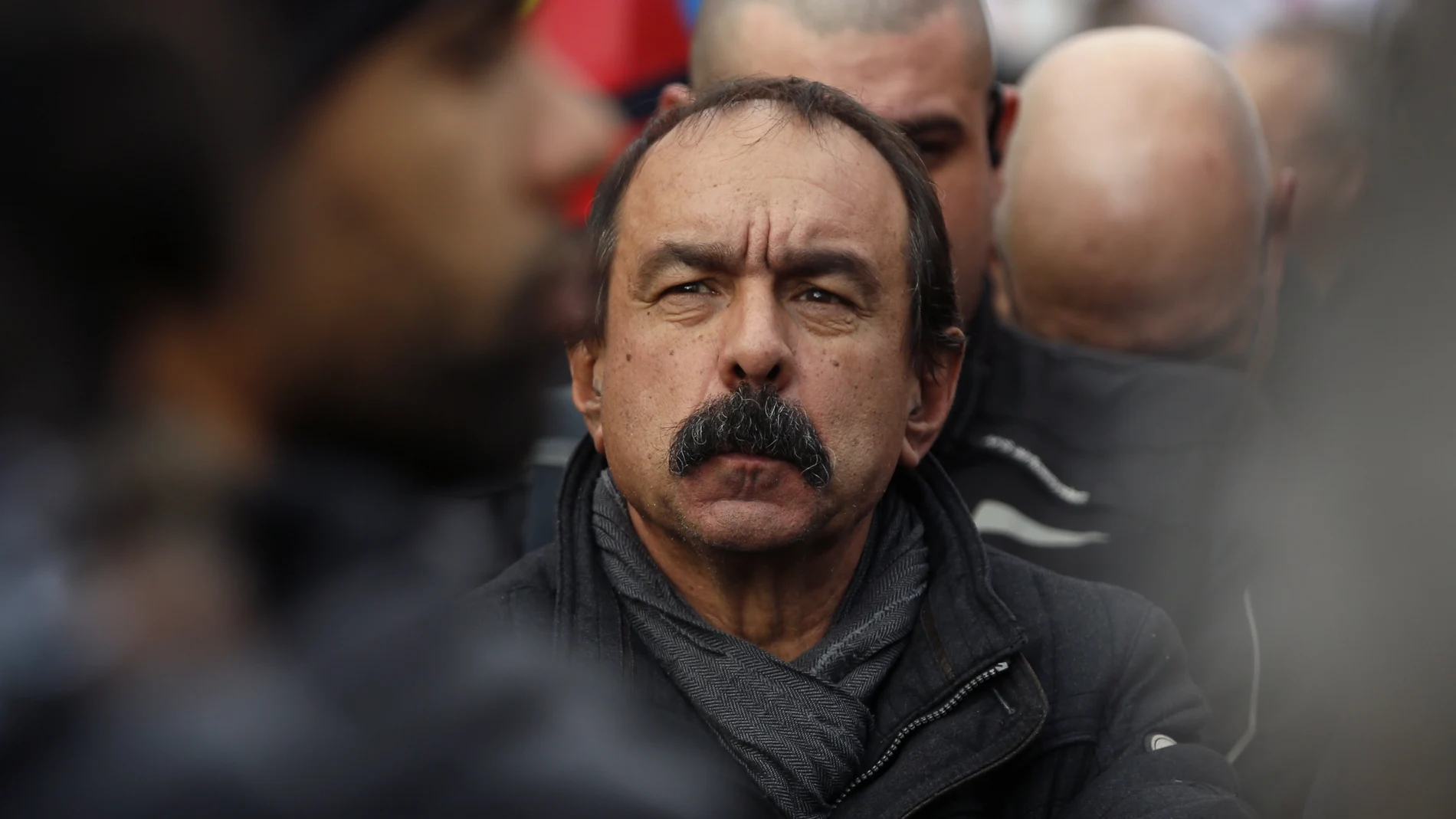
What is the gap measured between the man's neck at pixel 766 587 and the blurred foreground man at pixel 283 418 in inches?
49.5

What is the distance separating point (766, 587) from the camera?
2.27 metres

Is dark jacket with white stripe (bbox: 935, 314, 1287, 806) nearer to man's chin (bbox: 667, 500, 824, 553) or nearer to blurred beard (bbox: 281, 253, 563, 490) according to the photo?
man's chin (bbox: 667, 500, 824, 553)

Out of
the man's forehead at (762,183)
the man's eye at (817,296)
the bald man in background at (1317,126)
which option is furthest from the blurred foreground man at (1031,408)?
the bald man in background at (1317,126)

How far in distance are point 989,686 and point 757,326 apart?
0.59m

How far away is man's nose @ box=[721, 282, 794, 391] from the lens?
2.16 metres

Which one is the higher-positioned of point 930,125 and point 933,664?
point 930,125

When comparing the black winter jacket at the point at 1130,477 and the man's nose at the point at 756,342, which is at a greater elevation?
the man's nose at the point at 756,342

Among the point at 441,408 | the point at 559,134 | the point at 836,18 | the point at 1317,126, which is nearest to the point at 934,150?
the point at 836,18

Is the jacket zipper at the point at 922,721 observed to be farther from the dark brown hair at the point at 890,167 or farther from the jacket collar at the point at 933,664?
the dark brown hair at the point at 890,167

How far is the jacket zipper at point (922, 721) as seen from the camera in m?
2.14

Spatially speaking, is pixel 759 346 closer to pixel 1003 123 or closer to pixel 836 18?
pixel 836 18

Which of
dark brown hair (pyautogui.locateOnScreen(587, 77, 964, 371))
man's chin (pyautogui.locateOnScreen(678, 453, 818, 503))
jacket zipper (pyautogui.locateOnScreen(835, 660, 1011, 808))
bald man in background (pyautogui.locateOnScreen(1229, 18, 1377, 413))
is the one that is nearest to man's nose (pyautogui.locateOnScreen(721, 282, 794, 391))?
man's chin (pyautogui.locateOnScreen(678, 453, 818, 503))

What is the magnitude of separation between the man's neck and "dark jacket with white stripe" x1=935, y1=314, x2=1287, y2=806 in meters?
0.84

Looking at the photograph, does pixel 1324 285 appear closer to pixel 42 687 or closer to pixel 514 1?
pixel 514 1
